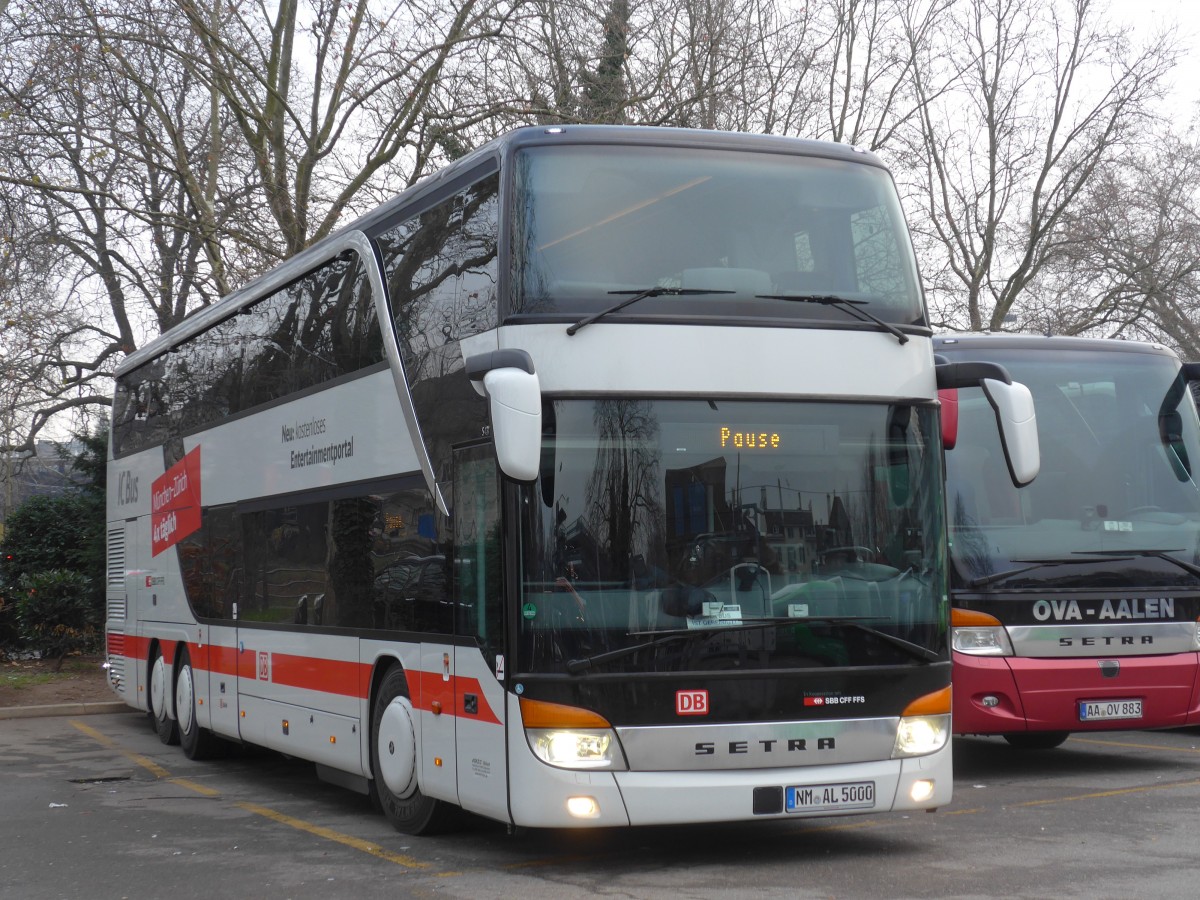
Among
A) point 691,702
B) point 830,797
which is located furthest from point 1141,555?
point 691,702

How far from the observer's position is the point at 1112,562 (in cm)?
1126

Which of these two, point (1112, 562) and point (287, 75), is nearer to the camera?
point (1112, 562)

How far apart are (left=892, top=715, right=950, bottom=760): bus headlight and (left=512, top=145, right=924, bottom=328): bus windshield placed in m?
2.19

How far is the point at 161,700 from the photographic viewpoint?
15.6m

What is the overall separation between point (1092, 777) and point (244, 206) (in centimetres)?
1708

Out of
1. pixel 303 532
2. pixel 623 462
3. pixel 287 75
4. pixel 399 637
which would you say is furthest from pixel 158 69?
pixel 623 462

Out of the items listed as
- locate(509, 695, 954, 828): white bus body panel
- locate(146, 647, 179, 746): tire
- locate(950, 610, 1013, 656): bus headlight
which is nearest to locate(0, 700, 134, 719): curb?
locate(146, 647, 179, 746): tire

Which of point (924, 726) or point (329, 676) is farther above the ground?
point (329, 676)

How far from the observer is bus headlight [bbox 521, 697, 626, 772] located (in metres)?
7.52

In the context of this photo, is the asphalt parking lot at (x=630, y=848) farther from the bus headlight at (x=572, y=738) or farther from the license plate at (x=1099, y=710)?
the bus headlight at (x=572, y=738)

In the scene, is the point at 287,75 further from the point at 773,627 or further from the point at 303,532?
the point at 773,627

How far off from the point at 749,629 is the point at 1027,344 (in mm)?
5476

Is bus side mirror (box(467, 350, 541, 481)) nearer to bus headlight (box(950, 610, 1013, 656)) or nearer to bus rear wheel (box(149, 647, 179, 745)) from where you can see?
bus headlight (box(950, 610, 1013, 656))

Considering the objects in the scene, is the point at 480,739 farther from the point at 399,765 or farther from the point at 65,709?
the point at 65,709
